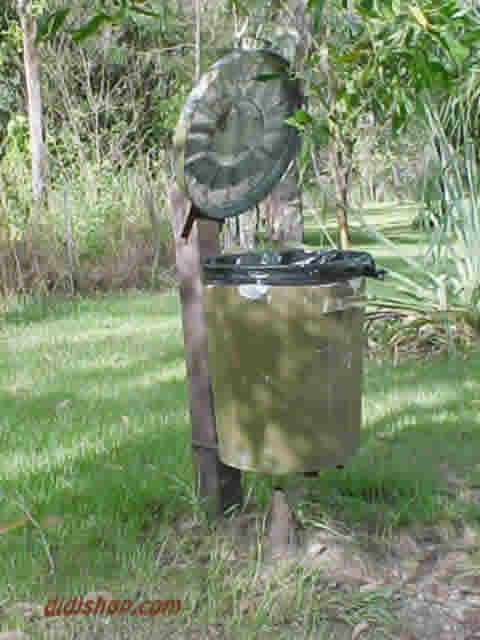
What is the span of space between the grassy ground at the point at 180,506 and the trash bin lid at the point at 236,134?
105cm

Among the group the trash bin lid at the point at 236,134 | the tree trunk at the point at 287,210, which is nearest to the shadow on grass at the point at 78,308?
the trash bin lid at the point at 236,134

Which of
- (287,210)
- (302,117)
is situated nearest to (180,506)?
(302,117)

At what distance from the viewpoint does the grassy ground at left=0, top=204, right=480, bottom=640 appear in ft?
7.17

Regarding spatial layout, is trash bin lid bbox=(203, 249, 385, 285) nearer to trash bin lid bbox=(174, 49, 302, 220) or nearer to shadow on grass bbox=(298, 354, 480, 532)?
trash bin lid bbox=(174, 49, 302, 220)

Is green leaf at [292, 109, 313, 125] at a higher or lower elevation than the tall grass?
higher

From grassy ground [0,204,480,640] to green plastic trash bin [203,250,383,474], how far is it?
382 mm

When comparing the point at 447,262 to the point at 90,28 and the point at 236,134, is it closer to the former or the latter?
the point at 236,134

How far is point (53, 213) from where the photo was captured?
27.9ft

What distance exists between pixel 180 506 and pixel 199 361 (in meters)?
0.57

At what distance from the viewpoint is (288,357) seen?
2.24 m

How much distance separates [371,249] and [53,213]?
8.13 m

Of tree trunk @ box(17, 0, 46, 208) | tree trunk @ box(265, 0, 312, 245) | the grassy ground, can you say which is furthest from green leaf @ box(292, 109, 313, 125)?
tree trunk @ box(265, 0, 312, 245)

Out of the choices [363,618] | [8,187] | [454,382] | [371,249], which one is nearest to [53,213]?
[8,187]

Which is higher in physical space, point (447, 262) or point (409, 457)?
point (447, 262)
